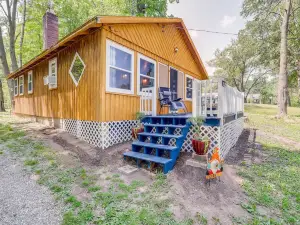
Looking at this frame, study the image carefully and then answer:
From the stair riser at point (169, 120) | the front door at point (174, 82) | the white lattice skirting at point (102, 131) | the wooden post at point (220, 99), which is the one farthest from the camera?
the front door at point (174, 82)

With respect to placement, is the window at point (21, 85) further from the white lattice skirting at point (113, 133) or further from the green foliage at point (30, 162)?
the green foliage at point (30, 162)

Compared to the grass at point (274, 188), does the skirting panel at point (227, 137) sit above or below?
above

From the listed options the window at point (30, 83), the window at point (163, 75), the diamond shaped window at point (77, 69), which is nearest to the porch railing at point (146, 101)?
the window at point (163, 75)

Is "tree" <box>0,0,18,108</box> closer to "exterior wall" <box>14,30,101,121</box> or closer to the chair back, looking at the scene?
"exterior wall" <box>14,30,101,121</box>

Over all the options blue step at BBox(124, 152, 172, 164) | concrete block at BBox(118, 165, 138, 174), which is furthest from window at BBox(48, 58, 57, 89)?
concrete block at BBox(118, 165, 138, 174)

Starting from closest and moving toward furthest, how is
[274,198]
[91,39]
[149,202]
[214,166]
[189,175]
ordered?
1. [149,202]
2. [274,198]
3. [214,166]
4. [189,175]
5. [91,39]

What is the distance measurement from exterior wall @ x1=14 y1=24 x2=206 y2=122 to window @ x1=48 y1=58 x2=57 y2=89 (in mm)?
243

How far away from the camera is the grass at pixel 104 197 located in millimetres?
2369

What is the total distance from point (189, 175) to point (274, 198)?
4.51 ft

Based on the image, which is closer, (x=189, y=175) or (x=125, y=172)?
(x=189, y=175)

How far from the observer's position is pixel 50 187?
3145mm

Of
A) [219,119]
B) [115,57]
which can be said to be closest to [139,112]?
[115,57]

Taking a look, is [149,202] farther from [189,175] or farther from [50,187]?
[50,187]

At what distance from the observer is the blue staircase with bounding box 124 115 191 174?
3645 millimetres
